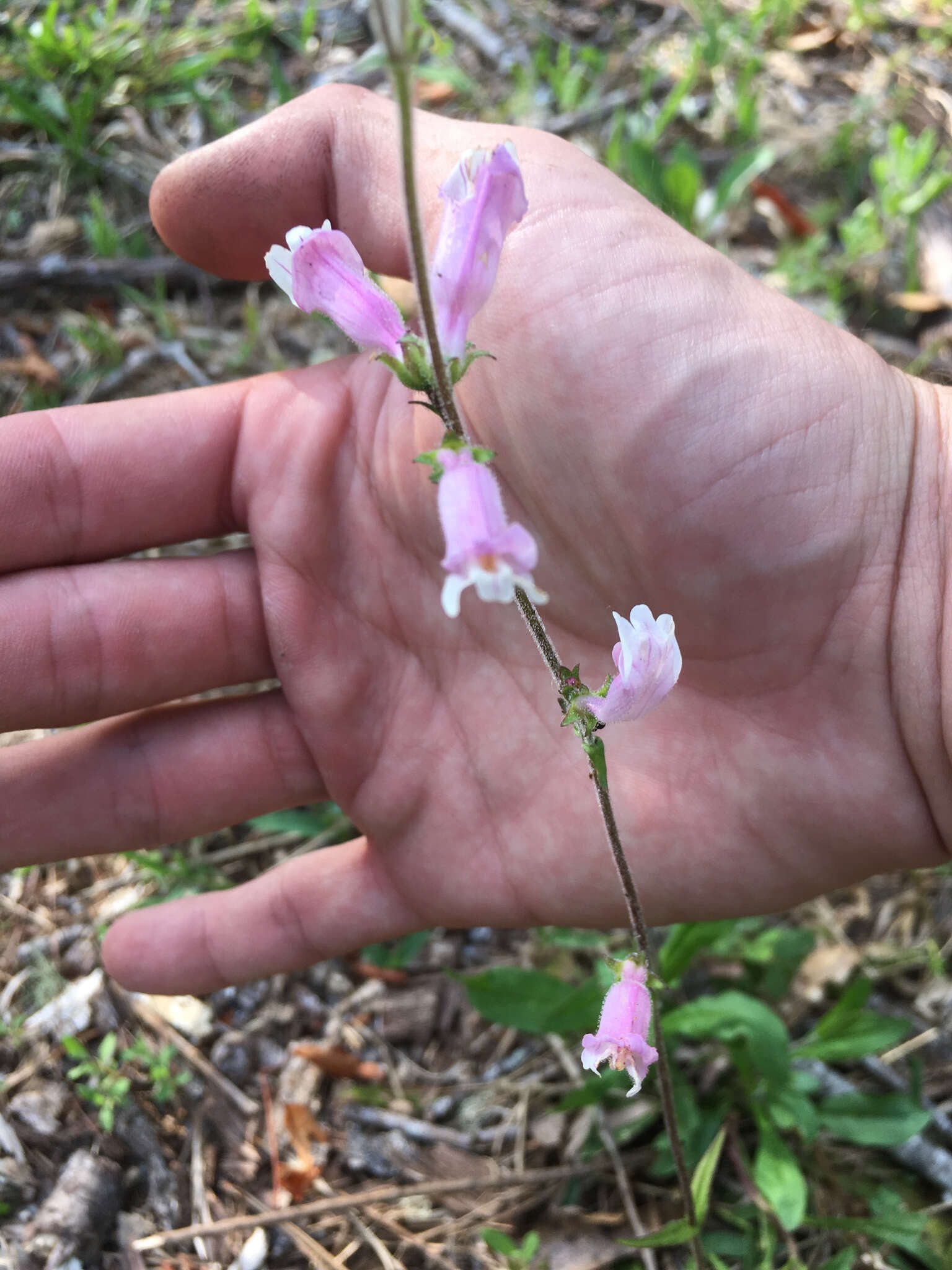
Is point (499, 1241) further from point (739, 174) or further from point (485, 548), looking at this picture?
point (739, 174)

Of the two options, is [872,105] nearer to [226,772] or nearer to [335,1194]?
[226,772]

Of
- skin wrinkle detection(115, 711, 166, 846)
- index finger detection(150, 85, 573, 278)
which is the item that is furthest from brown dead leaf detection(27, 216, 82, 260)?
skin wrinkle detection(115, 711, 166, 846)

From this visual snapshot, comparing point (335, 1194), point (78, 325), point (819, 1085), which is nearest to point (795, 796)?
point (819, 1085)

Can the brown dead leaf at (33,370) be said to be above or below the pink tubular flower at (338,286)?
below

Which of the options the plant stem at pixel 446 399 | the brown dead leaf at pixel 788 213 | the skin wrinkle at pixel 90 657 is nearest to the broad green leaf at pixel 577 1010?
the plant stem at pixel 446 399

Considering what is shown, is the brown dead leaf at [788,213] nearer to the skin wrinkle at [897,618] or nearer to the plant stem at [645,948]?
the skin wrinkle at [897,618]

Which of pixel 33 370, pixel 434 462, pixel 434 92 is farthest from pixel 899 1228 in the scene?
pixel 434 92
